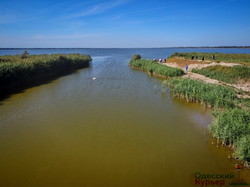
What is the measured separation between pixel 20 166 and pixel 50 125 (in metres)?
3.91

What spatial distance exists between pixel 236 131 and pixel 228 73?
1782 centimetres

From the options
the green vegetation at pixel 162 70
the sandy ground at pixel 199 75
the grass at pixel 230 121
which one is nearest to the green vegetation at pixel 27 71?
the green vegetation at pixel 162 70

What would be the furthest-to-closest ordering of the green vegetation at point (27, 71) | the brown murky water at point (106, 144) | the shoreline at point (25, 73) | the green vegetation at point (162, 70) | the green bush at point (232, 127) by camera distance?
the green vegetation at point (162, 70)
the green vegetation at point (27, 71)
the shoreline at point (25, 73)
the green bush at point (232, 127)
the brown murky water at point (106, 144)

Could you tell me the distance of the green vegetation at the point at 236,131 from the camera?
722cm

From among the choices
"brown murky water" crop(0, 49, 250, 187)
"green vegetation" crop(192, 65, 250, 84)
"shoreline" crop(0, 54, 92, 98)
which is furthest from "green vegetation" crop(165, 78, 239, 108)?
"shoreline" crop(0, 54, 92, 98)

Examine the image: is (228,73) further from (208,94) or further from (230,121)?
(230,121)

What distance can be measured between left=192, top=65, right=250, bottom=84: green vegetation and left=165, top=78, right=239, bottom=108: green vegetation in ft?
24.6

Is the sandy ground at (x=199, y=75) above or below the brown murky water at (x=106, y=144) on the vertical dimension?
above

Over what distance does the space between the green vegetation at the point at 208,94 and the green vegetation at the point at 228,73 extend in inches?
296

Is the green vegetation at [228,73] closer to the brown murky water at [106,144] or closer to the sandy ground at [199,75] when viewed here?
the sandy ground at [199,75]

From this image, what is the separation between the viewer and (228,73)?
23188 millimetres

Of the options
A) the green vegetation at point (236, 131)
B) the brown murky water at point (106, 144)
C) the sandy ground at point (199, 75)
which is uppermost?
the sandy ground at point (199, 75)

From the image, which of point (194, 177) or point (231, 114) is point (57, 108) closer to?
point (194, 177)

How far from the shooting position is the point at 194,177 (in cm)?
715
